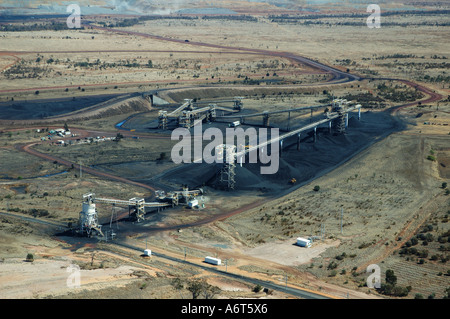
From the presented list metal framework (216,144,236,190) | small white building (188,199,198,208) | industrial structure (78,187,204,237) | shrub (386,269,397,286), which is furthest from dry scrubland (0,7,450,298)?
metal framework (216,144,236,190)

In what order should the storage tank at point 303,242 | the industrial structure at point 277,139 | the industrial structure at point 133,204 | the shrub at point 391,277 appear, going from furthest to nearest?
the industrial structure at point 277,139
the industrial structure at point 133,204
the storage tank at point 303,242
the shrub at point 391,277

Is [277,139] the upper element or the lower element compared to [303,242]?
upper

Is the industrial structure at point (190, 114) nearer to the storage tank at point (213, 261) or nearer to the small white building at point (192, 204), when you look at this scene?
the small white building at point (192, 204)

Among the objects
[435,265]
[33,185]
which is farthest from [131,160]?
[435,265]

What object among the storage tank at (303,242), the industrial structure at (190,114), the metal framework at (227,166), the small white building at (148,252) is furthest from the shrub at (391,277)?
the industrial structure at (190,114)

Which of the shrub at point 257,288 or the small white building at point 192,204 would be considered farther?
the small white building at point 192,204

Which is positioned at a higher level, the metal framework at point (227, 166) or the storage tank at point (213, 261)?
the metal framework at point (227, 166)

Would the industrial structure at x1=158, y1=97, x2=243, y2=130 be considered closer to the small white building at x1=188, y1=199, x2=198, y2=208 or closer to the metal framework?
the metal framework

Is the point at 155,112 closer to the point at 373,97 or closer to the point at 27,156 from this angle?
the point at 27,156

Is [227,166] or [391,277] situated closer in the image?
[391,277]

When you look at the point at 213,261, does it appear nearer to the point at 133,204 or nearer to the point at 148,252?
the point at 148,252

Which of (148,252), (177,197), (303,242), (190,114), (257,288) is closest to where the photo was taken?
(257,288)

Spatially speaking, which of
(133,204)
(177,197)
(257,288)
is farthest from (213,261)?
(177,197)
